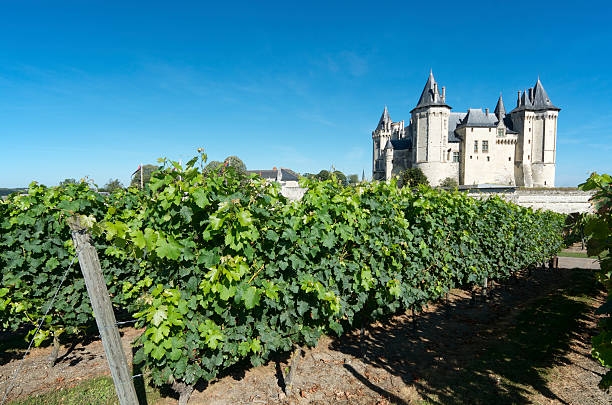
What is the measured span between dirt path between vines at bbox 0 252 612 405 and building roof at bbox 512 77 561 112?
199 feet

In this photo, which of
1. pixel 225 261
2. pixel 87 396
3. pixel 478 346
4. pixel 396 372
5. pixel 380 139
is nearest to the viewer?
pixel 225 261

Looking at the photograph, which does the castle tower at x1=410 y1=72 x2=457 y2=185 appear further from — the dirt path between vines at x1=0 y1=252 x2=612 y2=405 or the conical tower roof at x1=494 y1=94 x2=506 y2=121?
the dirt path between vines at x1=0 y1=252 x2=612 y2=405

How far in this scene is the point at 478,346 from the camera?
19.2 feet

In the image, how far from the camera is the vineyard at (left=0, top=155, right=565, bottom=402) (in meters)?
3.41

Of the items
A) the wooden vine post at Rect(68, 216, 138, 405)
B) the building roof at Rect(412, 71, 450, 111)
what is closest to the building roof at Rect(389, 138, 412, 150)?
the building roof at Rect(412, 71, 450, 111)

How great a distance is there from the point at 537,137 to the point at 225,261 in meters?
66.9

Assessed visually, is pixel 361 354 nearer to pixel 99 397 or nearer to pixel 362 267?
pixel 362 267

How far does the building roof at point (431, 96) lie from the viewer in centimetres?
5278

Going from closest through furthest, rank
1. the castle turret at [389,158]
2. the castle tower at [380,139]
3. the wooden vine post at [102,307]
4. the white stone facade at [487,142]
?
the wooden vine post at [102,307]
the white stone facade at [487,142]
the castle turret at [389,158]
the castle tower at [380,139]

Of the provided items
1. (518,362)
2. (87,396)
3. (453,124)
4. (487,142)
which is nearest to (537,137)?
(487,142)

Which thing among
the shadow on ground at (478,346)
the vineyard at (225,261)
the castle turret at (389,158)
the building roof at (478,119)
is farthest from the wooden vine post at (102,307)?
the building roof at (478,119)

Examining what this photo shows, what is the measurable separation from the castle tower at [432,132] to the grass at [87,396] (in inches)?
2151

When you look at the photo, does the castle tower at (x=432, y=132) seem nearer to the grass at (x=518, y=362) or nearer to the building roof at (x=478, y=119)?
the building roof at (x=478, y=119)

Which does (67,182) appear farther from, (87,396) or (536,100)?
(536,100)
